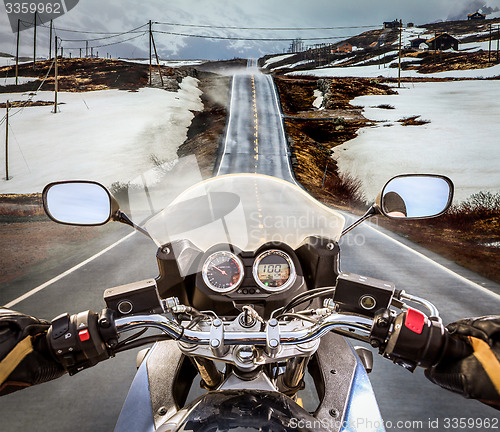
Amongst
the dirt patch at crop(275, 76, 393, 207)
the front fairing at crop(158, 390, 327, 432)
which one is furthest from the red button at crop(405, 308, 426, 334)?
the dirt patch at crop(275, 76, 393, 207)

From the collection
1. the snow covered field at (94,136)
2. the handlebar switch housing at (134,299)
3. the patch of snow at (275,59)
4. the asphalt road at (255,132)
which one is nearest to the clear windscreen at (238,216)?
the handlebar switch housing at (134,299)

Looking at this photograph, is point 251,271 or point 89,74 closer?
point 251,271

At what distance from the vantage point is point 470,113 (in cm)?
1844

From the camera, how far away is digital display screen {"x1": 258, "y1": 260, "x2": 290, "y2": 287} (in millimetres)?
1588

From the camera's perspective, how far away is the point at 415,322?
1.08 metres

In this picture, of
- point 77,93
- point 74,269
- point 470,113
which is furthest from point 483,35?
point 74,269

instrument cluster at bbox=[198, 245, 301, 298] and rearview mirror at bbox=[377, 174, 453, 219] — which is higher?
rearview mirror at bbox=[377, 174, 453, 219]

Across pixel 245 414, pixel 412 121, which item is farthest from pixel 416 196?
pixel 412 121

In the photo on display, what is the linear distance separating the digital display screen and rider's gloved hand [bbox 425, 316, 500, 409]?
2.18ft

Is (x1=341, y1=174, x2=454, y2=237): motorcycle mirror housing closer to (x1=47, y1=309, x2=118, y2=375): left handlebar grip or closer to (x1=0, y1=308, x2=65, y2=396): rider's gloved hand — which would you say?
(x1=47, y1=309, x2=118, y2=375): left handlebar grip

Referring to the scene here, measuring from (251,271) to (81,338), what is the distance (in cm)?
70

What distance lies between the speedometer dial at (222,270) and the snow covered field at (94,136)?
44.3 ft

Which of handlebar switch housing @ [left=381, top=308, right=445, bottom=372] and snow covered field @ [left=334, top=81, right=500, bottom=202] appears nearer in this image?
handlebar switch housing @ [left=381, top=308, right=445, bottom=372]

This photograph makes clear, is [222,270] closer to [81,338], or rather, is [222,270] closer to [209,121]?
[81,338]
